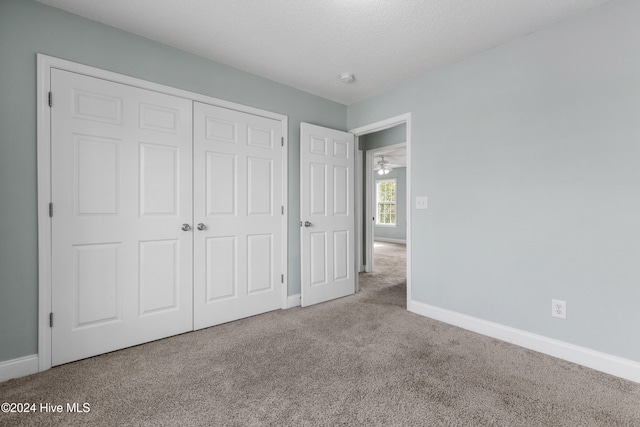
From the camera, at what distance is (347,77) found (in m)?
3.01

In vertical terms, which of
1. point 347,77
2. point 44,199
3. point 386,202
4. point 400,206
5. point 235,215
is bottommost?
point 235,215

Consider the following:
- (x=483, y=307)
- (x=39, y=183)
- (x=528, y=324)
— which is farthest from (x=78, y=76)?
(x=528, y=324)

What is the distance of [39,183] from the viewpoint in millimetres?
1924

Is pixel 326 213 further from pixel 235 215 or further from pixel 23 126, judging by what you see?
pixel 23 126

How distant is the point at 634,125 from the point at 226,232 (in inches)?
126

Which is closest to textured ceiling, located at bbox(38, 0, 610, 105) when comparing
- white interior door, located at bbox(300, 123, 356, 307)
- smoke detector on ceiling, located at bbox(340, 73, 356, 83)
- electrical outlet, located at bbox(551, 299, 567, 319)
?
smoke detector on ceiling, located at bbox(340, 73, 356, 83)

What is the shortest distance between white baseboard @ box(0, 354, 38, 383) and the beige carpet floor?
0.24ft

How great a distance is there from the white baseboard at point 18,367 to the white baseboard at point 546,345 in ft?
10.5

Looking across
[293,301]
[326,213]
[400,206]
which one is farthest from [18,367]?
[400,206]

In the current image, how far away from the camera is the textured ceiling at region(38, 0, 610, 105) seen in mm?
1980

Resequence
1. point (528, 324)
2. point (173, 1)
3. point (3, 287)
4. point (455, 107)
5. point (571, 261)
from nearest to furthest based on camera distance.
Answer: point (3, 287) < point (173, 1) < point (571, 261) < point (528, 324) < point (455, 107)

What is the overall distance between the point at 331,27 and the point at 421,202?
186cm

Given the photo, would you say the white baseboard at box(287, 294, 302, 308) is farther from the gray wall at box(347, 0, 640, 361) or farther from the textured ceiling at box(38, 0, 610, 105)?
the textured ceiling at box(38, 0, 610, 105)

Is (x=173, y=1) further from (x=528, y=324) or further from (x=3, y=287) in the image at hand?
(x=528, y=324)
